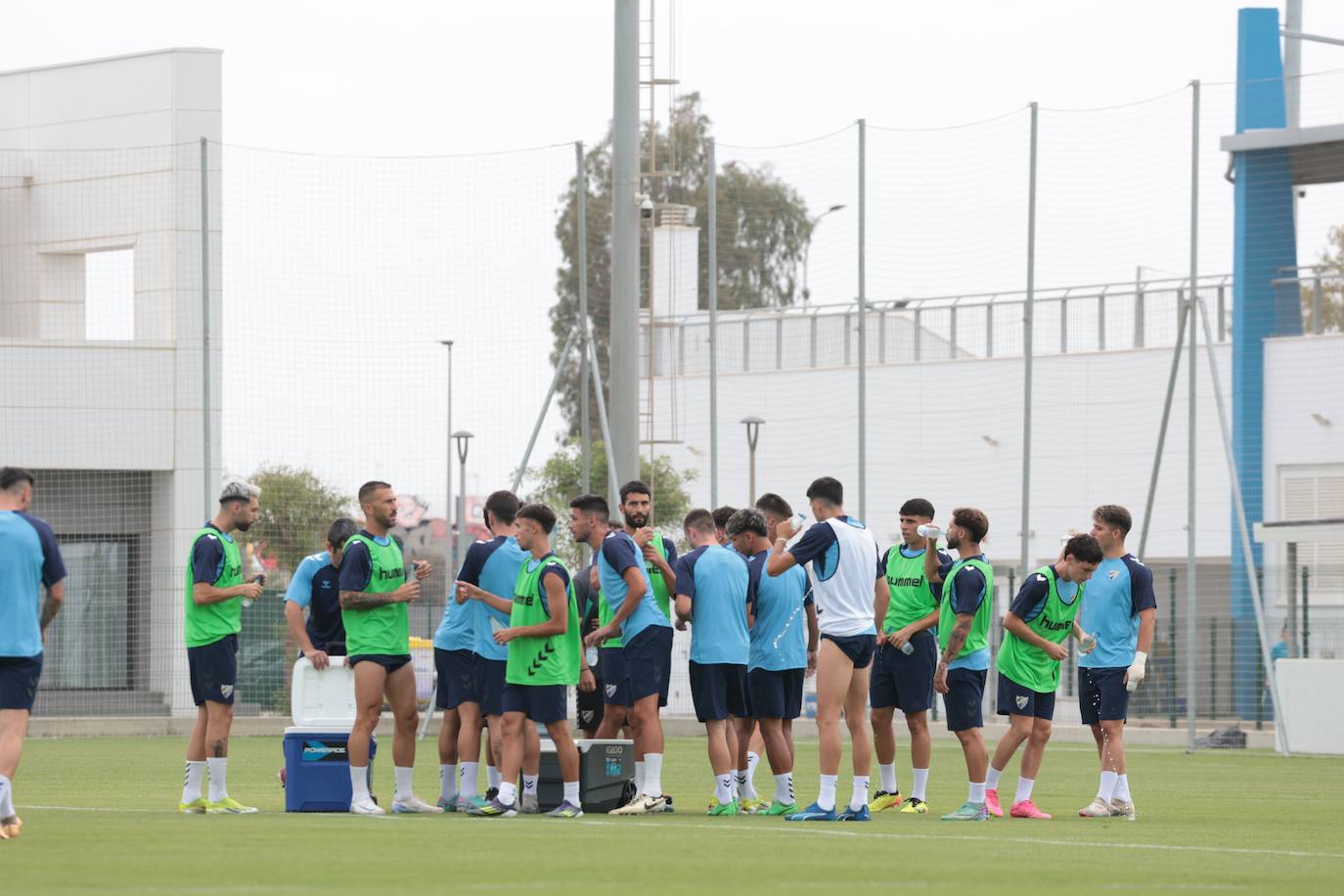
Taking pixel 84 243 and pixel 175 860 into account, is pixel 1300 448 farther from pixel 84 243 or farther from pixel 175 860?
pixel 175 860

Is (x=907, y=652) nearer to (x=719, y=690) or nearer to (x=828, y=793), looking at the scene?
(x=719, y=690)

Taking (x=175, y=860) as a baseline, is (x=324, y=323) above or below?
above

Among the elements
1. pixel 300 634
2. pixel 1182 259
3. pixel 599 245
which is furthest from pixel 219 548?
pixel 599 245

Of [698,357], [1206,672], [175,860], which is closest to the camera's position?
[175,860]

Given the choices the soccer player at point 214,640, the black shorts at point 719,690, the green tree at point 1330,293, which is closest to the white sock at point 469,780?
the soccer player at point 214,640

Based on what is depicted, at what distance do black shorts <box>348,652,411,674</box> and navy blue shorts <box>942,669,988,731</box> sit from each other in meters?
3.51

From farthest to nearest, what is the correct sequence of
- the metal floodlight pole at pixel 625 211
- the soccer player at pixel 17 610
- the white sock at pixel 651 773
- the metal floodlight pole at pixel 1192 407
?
the metal floodlight pole at pixel 1192 407, the metal floodlight pole at pixel 625 211, the white sock at pixel 651 773, the soccer player at pixel 17 610

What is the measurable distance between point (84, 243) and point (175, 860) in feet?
67.4

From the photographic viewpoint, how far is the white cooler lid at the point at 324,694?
1323 cm

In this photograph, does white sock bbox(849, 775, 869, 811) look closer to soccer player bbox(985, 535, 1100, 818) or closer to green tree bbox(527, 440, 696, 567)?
soccer player bbox(985, 535, 1100, 818)

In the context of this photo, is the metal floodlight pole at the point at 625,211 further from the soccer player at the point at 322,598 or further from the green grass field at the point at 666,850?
the soccer player at the point at 322,598

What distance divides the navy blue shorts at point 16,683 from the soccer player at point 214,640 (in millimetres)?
1680

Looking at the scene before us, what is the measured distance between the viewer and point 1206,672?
26.7 m

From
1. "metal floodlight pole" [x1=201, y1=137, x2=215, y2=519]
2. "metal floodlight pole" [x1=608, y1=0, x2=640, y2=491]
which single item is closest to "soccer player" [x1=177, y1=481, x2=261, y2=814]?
"metal floodlight pole" [x1=608, y1=0, x2=640, y2=491]
